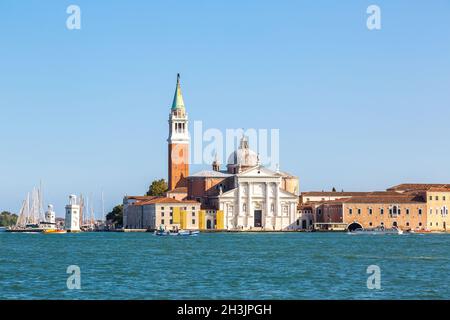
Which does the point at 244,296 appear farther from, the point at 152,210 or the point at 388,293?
the point at 152,210

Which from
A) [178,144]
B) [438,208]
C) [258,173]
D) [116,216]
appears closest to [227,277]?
[258,173]

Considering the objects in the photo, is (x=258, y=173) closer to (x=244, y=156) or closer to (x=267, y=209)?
(x=267, y=209)

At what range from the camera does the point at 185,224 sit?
84.7 m

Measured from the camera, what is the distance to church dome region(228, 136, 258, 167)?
91.2 metres

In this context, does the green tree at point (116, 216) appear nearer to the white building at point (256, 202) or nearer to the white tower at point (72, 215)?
the white tower at point (72, 215)

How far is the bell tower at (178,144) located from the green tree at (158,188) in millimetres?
6507

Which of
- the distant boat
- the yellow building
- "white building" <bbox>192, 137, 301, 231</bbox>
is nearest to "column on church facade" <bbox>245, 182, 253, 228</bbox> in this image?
"white building" <bbox>192, 137, 301, 231</bbox>

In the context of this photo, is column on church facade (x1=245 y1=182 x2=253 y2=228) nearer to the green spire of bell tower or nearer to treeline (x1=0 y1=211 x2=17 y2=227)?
the green spire of bell tower

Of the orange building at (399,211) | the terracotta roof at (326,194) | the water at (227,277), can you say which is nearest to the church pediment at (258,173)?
the orange building at (399,211)

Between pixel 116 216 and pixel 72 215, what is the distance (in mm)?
11055

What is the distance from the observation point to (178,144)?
91.2 metres

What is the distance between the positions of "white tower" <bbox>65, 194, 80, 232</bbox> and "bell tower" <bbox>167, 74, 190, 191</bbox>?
28.9 ft
